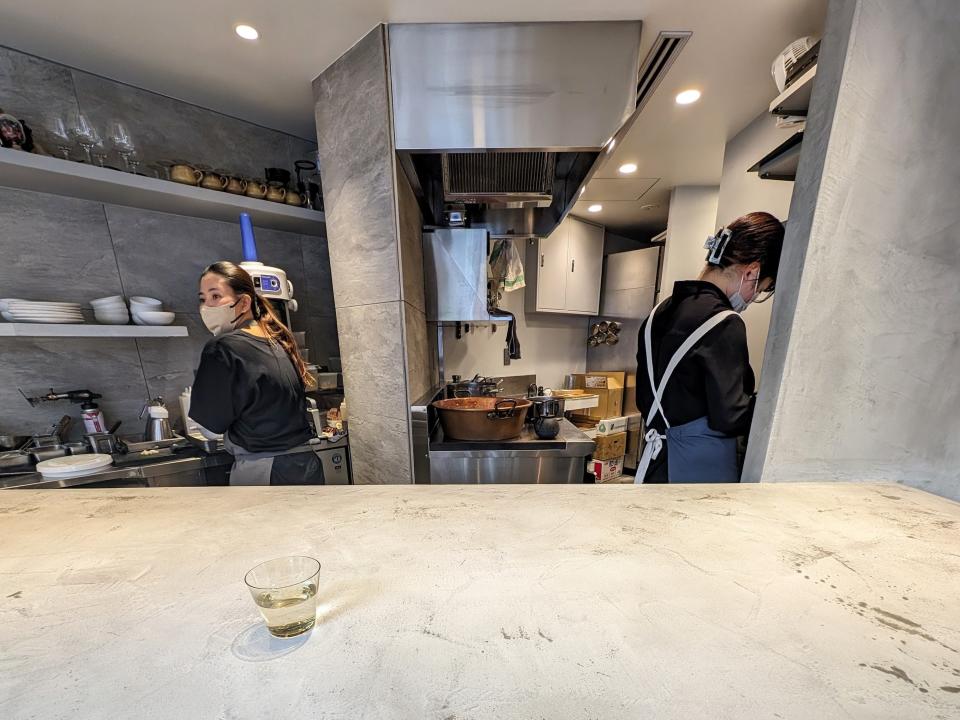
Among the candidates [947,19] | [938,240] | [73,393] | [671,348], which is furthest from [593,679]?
[73,393]

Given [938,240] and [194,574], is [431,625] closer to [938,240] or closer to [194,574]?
[194,574]

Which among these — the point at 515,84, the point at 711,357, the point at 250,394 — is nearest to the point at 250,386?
the point at 250,394

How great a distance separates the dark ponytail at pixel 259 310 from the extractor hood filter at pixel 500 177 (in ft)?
3.20

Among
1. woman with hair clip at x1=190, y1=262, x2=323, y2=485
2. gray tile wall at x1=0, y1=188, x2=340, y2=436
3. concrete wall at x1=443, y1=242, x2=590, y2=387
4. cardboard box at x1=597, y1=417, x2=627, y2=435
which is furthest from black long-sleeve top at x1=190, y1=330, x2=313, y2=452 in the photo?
cardboard box at x1=597, y1=417, x2=627, y2=435

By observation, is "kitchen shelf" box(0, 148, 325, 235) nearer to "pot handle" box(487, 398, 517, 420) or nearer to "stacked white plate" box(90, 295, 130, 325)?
"stacked white plate" box(90, 295, 130, 325)

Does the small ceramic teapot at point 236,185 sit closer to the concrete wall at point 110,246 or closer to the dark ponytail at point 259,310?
the concrete wall at point 110,246

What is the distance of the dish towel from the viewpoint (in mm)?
2236

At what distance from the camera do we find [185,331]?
143 cm

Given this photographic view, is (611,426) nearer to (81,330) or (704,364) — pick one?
(704,364)

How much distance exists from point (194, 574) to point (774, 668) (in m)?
0.77

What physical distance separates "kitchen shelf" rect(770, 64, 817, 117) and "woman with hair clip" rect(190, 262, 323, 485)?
6.36 ft

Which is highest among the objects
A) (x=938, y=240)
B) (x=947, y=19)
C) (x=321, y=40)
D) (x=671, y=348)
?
(x=321, y=40)

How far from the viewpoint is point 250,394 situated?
1.18m

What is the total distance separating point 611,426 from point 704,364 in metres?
2.02
